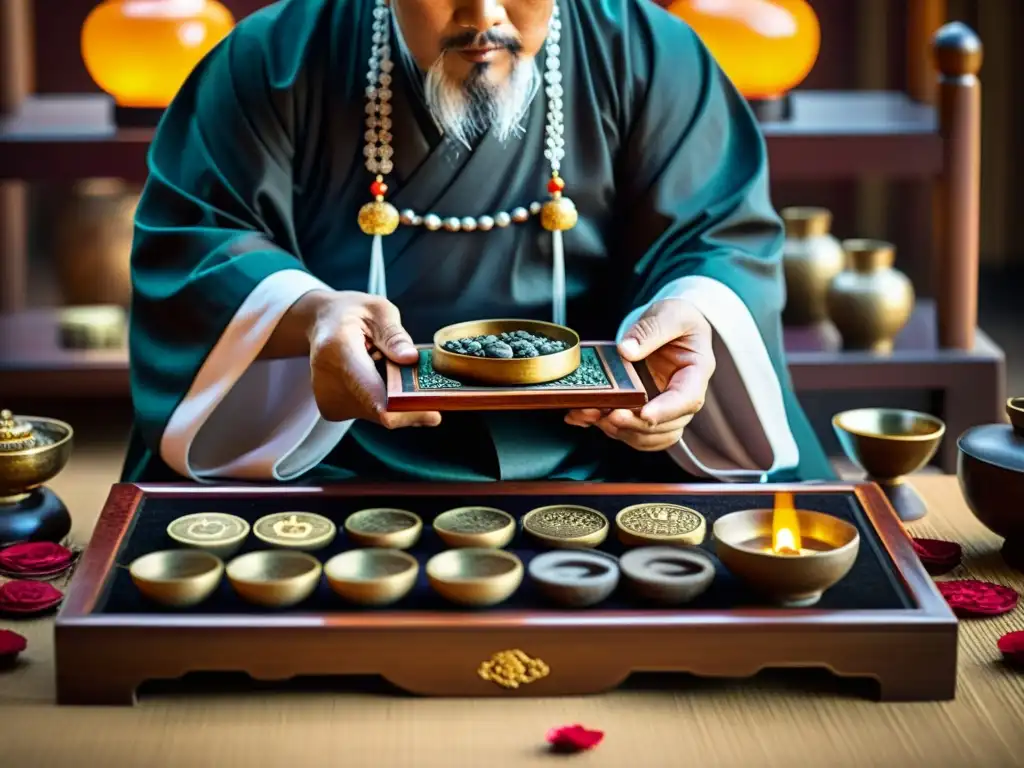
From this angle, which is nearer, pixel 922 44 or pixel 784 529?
pixel 784 529

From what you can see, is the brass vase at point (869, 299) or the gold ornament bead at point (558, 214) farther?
the brass vase at point (869, 299)

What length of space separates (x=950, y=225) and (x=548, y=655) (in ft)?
7.47

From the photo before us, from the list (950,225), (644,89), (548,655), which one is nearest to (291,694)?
(548,655)

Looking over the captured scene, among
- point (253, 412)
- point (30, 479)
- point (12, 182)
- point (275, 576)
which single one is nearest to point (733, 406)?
point (253, 412)

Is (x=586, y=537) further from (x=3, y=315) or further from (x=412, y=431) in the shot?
(x=3, y=315)

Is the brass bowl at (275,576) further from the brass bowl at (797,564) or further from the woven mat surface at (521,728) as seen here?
the brass bowl at (797,564)

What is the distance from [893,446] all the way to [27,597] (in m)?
1.35

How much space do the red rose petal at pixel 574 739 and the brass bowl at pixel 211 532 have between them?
55 cm

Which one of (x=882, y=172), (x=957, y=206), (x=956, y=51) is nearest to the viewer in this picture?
(x=956, y=51)

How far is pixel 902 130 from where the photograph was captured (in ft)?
13.1

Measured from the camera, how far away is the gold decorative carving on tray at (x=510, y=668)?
202 centimetres

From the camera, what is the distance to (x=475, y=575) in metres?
2.13

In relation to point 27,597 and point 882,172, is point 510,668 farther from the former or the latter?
point 882,172

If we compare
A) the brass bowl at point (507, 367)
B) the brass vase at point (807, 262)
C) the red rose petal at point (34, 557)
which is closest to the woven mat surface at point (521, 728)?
the red rose petal at point (34, 557)
